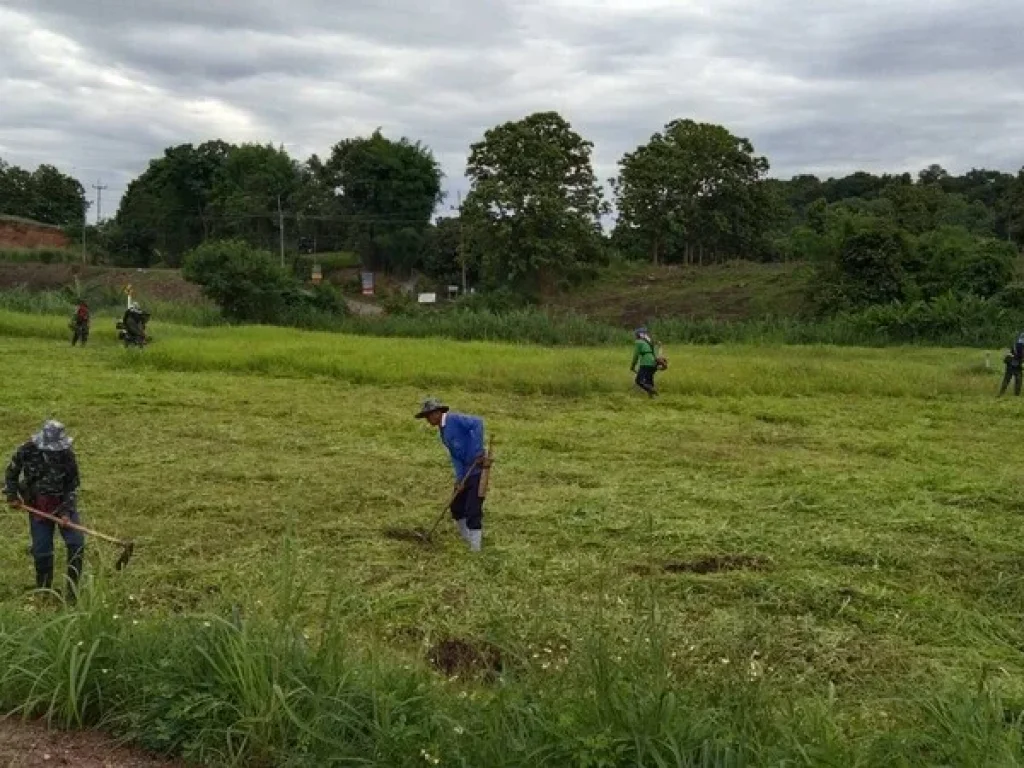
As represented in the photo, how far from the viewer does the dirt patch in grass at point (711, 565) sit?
23.2 feet

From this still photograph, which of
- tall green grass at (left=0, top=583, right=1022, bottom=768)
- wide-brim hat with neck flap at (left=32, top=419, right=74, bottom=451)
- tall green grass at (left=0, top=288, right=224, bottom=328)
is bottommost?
tall green grass at (left=0, top=583, right=1022, bottom=768)

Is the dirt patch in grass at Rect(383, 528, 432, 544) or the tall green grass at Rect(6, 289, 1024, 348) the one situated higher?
the tall green grass at Rect(6, 289, 1024, 348)

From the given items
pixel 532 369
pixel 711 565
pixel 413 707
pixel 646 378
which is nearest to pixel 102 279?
pixel 532 369

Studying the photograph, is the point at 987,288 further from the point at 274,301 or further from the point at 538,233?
the point at 274,301

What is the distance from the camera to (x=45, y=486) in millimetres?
6309

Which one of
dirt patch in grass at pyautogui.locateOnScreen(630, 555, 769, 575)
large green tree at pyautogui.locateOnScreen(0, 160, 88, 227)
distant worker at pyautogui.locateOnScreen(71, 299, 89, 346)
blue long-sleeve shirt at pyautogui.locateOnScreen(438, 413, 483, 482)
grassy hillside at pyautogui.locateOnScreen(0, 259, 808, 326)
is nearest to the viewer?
dirt patch in grass at pyautogui.locateOnScreen(630, 555, 769, 575)

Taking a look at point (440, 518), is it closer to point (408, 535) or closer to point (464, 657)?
point (408, 535)

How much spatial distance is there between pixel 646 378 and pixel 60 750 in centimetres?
1381

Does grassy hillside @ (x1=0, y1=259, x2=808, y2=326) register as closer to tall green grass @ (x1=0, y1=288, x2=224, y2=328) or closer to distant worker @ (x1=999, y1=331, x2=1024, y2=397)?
tall green grass @ (x1=0, y1=288, x2=224, y2=328)

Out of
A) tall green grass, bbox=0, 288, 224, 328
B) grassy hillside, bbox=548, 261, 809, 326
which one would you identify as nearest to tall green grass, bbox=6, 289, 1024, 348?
tall green grass, bbox=0, 288, 224, 328

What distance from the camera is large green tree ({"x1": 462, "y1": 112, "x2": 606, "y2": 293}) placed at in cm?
4197

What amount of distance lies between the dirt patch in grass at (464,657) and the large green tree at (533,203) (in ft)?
121

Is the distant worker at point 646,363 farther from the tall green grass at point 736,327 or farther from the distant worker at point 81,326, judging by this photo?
the tall green grass at point 736,327

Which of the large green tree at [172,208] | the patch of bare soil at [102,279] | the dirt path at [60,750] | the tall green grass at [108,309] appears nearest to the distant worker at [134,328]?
the tall green grass at [108,309]
